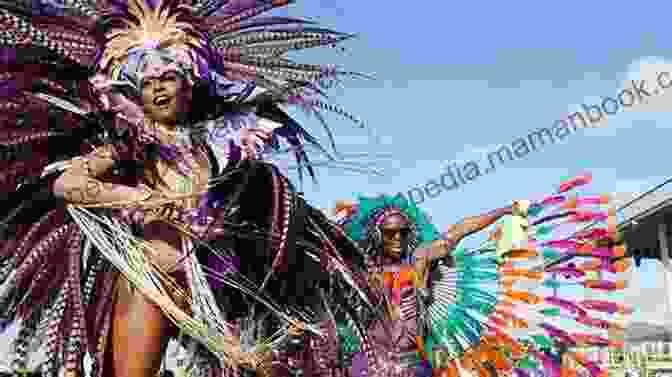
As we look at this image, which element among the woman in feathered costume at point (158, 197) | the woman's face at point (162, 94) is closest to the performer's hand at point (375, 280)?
the woman in feathered costume at point (158, 197)

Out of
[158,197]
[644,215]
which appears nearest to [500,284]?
[158,197]

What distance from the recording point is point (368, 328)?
259 centimetres

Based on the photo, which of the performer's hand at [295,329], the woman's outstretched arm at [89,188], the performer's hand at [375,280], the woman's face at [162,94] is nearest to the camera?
the woman's outstretched arm at [89,188]

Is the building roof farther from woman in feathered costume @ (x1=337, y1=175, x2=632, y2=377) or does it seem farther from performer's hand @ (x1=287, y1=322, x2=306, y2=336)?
performer's hand @ (x1=287, y1=322, x2=306, y2=336)

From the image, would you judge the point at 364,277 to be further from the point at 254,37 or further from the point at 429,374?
the point at 429,374

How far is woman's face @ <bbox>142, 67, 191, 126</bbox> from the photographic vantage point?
2367mm

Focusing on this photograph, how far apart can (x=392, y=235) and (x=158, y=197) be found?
8.52ft

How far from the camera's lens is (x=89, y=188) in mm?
2094

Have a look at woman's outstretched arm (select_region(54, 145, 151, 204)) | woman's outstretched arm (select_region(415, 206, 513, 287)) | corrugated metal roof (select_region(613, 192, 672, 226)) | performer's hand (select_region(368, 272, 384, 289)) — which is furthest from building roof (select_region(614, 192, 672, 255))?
woman's outstretched arm (select_region(54, 145, 151, 204))

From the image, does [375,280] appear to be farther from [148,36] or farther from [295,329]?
[148,36]

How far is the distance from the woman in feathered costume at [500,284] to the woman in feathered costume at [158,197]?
4.36ft

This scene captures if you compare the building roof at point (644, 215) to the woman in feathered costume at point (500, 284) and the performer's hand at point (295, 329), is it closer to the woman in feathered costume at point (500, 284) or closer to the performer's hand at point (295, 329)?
the woman in feathered costume at point (500, 284)

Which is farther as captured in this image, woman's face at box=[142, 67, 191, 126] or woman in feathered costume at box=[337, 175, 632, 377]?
woman in feathered costume at box=[337, 175, 632, 377]

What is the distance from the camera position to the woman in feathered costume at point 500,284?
13.0 feet
